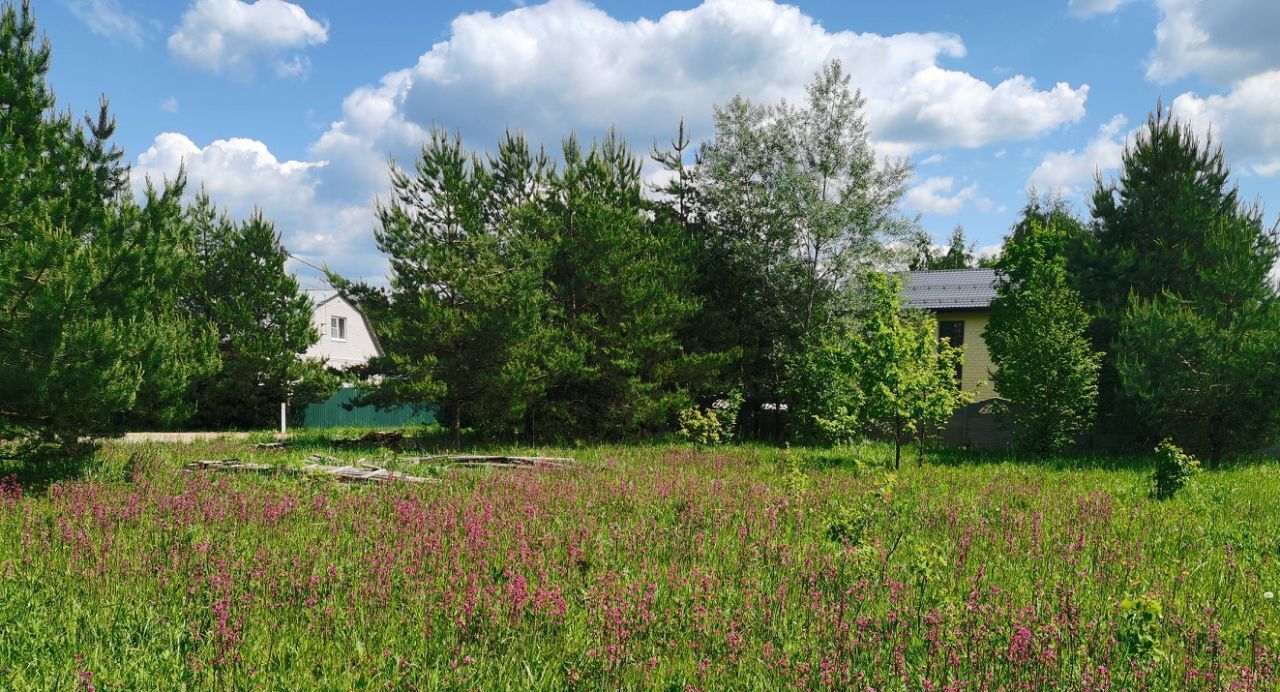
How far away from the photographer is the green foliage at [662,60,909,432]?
22.8m

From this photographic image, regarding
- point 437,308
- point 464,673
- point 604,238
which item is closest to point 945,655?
point 464,673

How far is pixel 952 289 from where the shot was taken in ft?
116

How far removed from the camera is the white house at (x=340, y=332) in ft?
131

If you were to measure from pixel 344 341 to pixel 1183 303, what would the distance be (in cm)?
3907

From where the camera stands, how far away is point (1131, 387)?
1781cm

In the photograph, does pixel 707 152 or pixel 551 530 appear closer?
pixel 551 530

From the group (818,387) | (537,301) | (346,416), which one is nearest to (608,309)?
(537,301)

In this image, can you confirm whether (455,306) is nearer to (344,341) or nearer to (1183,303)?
(1183,303)

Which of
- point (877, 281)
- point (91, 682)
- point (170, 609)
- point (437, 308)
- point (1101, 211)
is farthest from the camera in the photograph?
point (1101, 211)

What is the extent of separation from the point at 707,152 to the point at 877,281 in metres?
11.3

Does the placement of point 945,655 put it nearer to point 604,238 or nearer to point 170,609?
point 170,609

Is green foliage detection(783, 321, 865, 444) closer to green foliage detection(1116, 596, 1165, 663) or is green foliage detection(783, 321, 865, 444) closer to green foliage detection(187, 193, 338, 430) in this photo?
green foliage detection(1116, 596, 1165, 663)

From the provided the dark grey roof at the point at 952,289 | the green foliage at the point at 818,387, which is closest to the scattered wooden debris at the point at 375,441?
the green foliage at the point at 818,387

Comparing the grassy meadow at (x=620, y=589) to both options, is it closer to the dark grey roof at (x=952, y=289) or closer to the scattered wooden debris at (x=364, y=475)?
the scattered wooden debris at (x=364, y=475)
